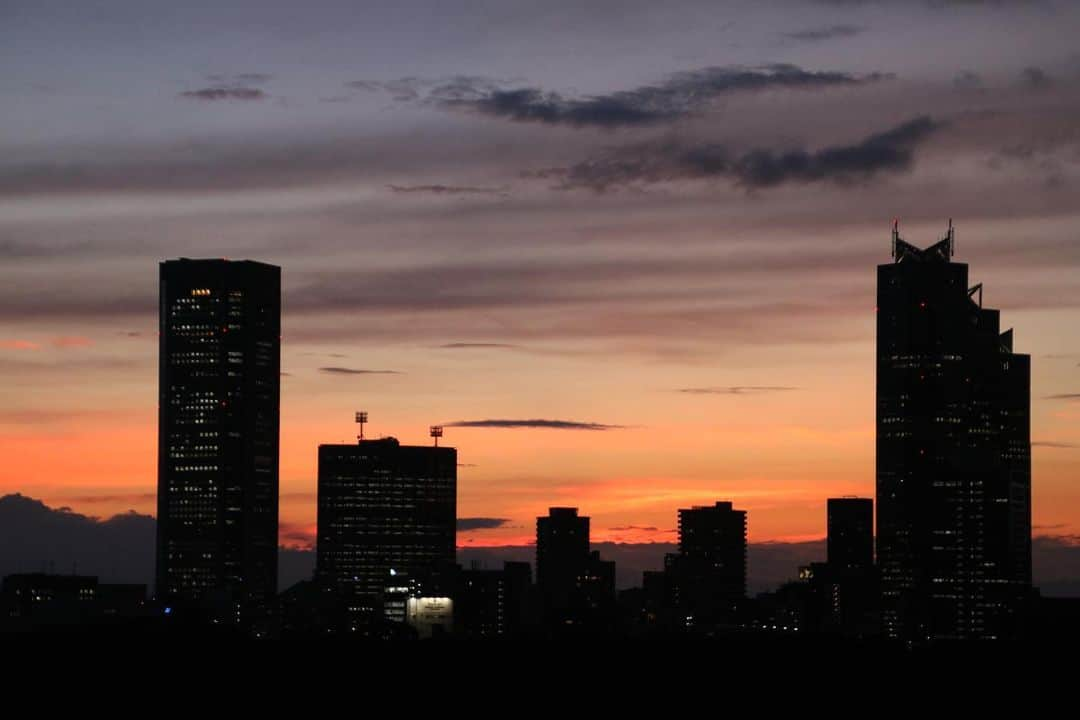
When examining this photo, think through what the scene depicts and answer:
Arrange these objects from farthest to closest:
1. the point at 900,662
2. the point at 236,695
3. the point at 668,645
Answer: the point at 668,645
the point at 900,662
the point at 236,695

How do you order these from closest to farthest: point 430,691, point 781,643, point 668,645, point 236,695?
1. point 236,695
2. point 430,691
3. point 668,645
4. point 781,643

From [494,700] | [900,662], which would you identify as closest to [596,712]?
[494,700]

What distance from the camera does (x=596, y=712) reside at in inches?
4250

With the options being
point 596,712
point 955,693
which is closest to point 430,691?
point 596,712

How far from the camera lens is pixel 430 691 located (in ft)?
378

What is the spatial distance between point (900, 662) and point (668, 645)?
22.9 m

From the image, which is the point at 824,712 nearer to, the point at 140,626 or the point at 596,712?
the point at 596,712

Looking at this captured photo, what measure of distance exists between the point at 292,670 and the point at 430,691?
11573 millimetres

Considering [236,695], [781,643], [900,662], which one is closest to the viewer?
[236,695]

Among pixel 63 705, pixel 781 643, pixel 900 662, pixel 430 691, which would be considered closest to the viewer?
pixel 63 705

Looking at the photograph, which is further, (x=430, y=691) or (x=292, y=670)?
(x=292, y=670)

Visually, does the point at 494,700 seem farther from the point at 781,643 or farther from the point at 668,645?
the point at 781,643

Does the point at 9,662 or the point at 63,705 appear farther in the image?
the point at 9,662

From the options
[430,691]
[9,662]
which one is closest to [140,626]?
[9,662]
